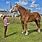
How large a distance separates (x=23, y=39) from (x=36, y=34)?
1170mm

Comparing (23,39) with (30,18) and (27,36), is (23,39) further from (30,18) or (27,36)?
(30,18)

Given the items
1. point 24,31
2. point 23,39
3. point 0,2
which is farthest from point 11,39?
point 0,2

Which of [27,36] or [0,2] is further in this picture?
[0,2]

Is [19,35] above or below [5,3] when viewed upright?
below

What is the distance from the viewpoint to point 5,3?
1770 cm

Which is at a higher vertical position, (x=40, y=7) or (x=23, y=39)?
(x=40, y=7)

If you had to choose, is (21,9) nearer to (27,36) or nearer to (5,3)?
(27,36)

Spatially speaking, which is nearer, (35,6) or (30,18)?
(30,18)

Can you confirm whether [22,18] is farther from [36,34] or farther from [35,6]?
[35,6]

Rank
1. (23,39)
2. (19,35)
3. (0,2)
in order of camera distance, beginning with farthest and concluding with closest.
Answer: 1. (0,2)
2. (19,35)
3. (23,39)

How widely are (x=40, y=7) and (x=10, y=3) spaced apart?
2.73m

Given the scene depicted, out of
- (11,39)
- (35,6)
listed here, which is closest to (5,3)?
(35,6)

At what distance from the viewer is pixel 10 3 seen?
1778 centimetres

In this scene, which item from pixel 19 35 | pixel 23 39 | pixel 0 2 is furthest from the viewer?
pixel 0 2
